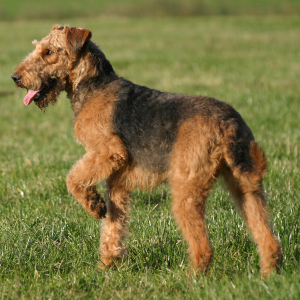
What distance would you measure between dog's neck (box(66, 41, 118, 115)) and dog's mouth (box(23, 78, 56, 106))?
18 centimetres

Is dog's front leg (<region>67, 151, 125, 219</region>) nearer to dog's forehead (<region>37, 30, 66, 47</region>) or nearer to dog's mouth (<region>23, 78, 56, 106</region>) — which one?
dog's mouth (<region>23, 78, 56, 106</region>)

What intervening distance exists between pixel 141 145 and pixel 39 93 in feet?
3.91

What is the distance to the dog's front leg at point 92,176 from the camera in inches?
147

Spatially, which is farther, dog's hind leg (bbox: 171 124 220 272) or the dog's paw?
the dog's paw

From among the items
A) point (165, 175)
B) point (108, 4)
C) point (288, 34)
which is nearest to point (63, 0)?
point (108, 4)

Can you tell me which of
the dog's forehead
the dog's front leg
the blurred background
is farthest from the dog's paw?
→ the blurred background

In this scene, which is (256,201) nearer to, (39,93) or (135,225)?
(135,225)

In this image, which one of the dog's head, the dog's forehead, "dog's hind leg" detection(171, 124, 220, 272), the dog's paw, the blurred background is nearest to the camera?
"dog's hind leg" detection(171, 124, 220, 272)

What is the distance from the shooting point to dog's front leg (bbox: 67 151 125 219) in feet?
12.2

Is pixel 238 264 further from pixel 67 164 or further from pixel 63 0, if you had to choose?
pixel 63 0

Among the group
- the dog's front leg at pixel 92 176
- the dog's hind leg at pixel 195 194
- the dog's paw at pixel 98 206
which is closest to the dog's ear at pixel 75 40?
the dog's front leg at pixel 92 176

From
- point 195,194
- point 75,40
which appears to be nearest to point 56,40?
point 75,40

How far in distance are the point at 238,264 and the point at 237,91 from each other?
821 centimetres

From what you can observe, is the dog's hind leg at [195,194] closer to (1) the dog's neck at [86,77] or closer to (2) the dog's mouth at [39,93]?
(1) the dog's neck at [86,77]
